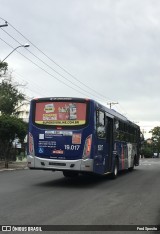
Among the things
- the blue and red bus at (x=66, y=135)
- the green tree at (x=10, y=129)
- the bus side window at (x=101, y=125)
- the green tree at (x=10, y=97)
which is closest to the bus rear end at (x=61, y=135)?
the blue and red bus at (x=66, y=135)

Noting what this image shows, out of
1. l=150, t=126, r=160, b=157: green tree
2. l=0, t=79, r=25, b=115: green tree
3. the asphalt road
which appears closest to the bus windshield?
the asphalt road

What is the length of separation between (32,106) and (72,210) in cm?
748

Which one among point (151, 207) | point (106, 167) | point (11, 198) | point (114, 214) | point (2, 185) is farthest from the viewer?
point (106, 167)

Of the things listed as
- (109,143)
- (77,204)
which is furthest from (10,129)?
(77,204)

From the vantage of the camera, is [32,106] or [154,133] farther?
[154,133]

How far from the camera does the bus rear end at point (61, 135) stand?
17.0 m

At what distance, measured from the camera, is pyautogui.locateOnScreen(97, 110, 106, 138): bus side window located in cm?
1789

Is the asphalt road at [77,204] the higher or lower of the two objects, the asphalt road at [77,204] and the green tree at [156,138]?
the lower

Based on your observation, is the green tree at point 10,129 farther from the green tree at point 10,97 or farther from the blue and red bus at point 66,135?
the green tree at point 10,97

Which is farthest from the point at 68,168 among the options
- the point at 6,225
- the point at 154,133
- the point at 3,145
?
the point at 154,133

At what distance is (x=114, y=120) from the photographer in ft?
69.4

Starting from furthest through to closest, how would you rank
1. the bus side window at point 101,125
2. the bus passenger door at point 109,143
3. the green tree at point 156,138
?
the green tree at point 156,138, the bus passenger door at point 109,143, the bus side window at point 101,125

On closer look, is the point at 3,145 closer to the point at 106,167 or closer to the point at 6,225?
the point at 106,167

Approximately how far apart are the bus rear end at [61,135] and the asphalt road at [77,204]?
2.90ft
